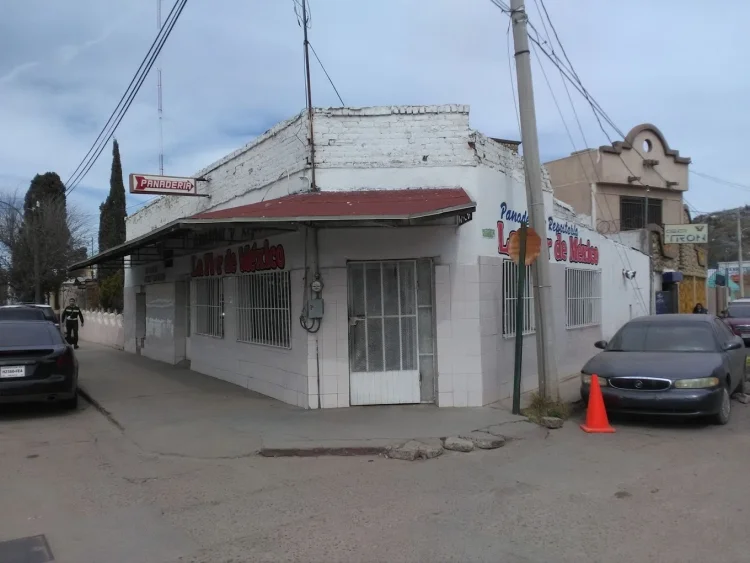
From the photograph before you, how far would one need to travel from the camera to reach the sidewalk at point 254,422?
23.2 feet

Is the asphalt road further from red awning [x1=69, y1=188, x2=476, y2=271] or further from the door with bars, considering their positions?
red awning [x1=69, y1=188, x2=476, y2=271]

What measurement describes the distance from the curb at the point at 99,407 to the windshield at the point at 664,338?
7.17 meters

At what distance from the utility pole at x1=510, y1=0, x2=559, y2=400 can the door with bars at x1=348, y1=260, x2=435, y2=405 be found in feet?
5.01

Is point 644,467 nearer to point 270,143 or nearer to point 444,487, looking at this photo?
point 444,487

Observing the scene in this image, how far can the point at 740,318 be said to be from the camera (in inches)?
710

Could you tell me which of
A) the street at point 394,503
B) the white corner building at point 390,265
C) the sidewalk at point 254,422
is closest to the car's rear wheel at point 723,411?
the street at point 394,503

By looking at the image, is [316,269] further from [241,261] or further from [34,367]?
[34,367]

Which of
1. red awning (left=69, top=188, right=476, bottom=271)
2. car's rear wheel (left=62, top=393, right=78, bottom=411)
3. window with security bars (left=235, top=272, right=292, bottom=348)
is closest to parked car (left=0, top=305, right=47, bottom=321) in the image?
car's rear wheel (left=62, top=393, right=78, bottom=411)

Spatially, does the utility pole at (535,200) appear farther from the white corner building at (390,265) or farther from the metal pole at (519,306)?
the white corner building at (390,265)

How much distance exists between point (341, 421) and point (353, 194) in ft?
10.5

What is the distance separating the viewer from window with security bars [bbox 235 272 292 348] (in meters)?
9.74

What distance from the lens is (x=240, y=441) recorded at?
24.1ft

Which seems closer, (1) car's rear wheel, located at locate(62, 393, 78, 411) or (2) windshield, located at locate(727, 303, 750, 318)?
(1) car's rear wheel, located at locate(62, 393, 78, 411)

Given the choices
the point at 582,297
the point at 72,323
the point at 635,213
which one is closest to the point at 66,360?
the point at 582,297
